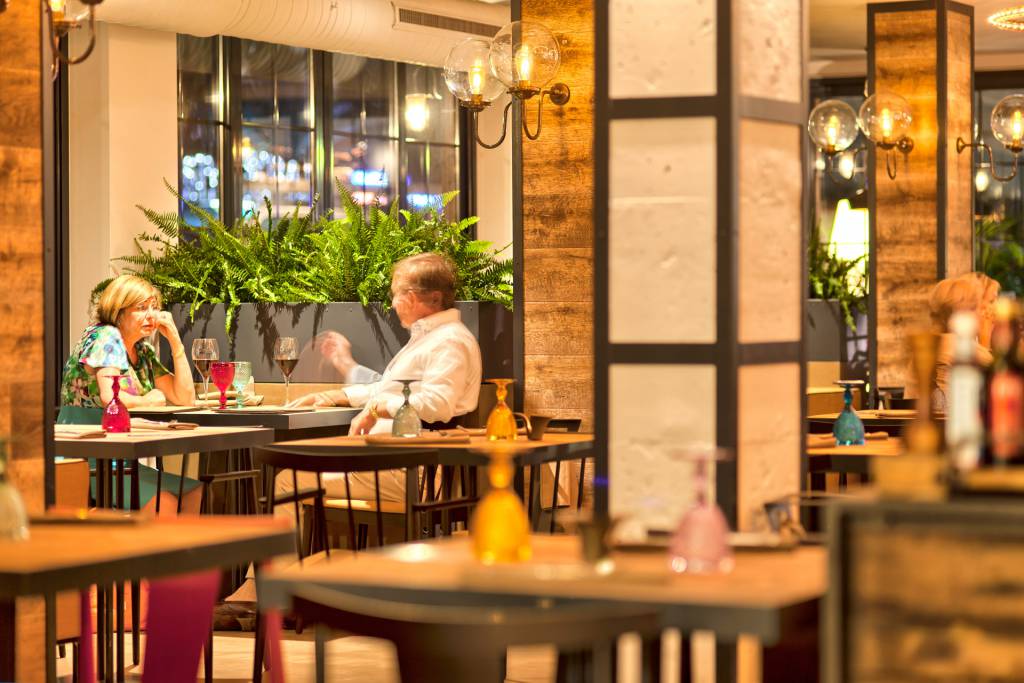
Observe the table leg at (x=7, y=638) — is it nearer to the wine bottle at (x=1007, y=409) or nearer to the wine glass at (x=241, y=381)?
the wine bottle at (x=1007, y=409)

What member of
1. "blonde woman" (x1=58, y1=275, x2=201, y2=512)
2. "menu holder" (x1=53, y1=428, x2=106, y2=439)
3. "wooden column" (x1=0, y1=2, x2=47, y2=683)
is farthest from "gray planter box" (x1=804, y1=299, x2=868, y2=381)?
"wooden column" (x1=0, y1=2, x2=47, y2=683)

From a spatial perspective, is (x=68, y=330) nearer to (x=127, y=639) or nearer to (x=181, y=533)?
(x=127, y=639)

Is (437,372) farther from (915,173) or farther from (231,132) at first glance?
(231,132)

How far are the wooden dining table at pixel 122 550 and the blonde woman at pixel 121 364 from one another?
116 inches

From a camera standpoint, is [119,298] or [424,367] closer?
[424,367]

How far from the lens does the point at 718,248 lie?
3.60 meters

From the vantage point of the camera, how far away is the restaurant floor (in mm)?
5582

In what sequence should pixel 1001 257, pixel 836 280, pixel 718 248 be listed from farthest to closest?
pixel 1001 257
pixel 836 280
pixel 718 248

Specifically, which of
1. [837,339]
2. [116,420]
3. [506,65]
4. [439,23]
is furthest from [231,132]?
[116,420]

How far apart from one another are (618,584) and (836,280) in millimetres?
8653

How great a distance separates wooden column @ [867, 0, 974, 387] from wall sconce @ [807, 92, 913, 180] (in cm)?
74

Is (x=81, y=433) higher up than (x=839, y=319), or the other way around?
(x=839, y=319)

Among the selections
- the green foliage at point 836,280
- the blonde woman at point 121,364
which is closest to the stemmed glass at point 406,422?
the blonde woman at point 121,364

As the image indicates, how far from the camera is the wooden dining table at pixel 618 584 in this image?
244 centimetres
